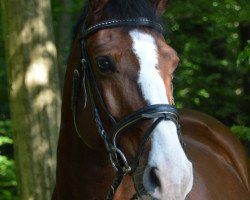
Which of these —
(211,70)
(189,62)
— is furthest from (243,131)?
(211,70)

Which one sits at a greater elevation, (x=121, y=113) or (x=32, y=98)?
(x=121, y=113)

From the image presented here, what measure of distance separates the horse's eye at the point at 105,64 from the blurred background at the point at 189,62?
258cm

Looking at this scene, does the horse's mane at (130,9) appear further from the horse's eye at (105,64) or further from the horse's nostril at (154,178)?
the horse's nostril at (154,178)

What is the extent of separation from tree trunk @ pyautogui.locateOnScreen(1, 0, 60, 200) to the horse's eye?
257cm

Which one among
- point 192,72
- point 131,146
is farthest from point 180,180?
point 192,72

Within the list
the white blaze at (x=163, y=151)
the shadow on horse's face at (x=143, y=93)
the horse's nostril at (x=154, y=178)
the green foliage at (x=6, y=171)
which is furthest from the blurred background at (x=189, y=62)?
the horse's nostril at (x=154, y=178)

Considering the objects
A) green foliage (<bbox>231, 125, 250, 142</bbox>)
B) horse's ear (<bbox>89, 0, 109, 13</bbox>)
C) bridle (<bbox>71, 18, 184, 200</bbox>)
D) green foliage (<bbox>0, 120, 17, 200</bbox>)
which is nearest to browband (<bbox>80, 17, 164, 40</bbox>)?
bridle (<bbox>71, 18, 184, 200</bbox>)

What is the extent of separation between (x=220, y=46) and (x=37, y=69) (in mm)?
7466

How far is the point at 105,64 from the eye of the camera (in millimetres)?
3076

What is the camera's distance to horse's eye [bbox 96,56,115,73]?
9.98ft

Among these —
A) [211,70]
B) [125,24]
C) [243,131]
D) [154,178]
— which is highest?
[125,24]

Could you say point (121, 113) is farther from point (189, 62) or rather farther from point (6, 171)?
point (189, 62)

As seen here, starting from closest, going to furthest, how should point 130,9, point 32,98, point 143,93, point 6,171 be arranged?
1. point 143,93
2. point 130,9
3. point 32,98
4. point 6,171

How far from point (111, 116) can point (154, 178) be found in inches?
18.3
